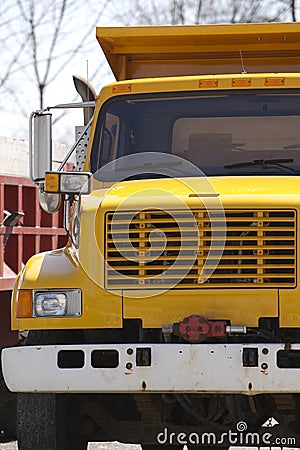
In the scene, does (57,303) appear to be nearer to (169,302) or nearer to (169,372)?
(169,302)

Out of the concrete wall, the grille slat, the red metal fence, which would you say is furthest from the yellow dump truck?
the concrete wall

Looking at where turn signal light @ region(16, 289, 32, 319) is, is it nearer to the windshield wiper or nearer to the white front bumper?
the white front bumper

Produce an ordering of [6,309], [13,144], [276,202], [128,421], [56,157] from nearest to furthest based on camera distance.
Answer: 1. [276,202]
2. [128,421]
3. [6,309]
4. [13,144]
5. [56,157]

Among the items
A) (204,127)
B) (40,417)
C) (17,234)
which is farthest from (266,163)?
(17,234)

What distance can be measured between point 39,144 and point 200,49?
154 cm

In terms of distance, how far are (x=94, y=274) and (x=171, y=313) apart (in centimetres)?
49

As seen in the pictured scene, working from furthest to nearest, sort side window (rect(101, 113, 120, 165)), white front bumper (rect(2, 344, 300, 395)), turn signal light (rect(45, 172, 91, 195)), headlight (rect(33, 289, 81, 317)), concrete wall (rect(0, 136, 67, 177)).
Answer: concrete wall (rect(0, 136, 67, 177)) → side window (rect(101, 113, 120, 165)) → turn signal light (rect(45, 172, 91, 195)) → headlight (rect(33, 289, 81, 317)) → white front bumper (rect(2, 344, 300, 395))

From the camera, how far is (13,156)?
9836mm

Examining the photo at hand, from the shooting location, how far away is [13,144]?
9875 millimetres

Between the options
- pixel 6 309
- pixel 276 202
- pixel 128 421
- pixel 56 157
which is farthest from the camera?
pixel 56 157

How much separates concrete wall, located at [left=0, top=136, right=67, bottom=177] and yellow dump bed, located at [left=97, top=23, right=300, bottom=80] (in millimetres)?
1797

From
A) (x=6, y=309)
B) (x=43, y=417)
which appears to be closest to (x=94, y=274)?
(x=43, y=417)

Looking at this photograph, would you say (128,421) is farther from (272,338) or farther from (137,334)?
(272,338)

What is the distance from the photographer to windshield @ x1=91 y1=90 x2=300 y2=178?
716cm
